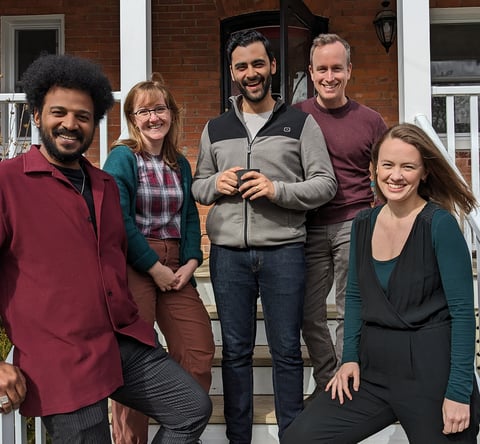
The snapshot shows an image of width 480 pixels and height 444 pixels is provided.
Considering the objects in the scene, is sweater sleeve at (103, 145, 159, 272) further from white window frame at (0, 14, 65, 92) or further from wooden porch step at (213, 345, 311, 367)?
white window frame at (0, 14, 65, 92)

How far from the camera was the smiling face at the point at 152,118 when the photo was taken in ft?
9.37

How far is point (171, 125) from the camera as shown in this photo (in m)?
2.97

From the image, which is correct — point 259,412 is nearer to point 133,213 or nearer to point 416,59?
point 133,213

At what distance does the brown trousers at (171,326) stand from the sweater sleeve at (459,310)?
1.15 m

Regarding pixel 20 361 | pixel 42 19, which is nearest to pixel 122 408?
pixel 20 361

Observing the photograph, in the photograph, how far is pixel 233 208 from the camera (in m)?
2.92

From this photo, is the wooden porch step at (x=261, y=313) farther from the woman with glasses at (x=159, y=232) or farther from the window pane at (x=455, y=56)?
the window pane at (x=455, y=56)

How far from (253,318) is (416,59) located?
203cm

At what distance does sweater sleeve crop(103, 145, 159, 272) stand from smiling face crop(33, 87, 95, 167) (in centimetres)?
59

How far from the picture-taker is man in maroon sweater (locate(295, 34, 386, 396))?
3086 mm

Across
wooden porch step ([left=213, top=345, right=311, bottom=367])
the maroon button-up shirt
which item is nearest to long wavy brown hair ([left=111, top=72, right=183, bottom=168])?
the maroon button-up shirt

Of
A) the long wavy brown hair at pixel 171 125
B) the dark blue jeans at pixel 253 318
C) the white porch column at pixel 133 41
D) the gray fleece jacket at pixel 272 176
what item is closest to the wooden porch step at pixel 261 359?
the dark blue jeans at pixel 253 318

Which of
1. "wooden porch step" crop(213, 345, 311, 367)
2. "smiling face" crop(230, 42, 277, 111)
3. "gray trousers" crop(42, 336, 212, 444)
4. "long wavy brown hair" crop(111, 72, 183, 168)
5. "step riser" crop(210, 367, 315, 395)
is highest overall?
"smiling face" crop(230, 42, 277, 111)

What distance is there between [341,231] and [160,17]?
4.38 m
